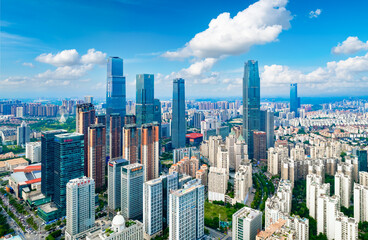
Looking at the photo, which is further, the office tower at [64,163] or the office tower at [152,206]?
the office tower at [64,163]

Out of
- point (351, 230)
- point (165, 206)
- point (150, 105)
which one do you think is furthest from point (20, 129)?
point (351, 230)

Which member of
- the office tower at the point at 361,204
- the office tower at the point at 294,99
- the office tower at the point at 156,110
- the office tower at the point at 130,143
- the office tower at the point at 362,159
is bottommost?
the office tower at the point at 361,204

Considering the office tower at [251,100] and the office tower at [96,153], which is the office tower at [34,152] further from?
the office tower at [251,100]

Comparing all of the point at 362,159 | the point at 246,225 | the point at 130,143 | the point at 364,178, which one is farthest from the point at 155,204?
the point at 362,159

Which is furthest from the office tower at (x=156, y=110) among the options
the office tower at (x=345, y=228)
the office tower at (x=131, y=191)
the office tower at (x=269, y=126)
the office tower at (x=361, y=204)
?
the office tower at (x=345, y=228)

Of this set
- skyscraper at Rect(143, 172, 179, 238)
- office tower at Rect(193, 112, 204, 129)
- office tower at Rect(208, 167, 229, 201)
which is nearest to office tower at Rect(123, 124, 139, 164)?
office tower at Rect(208, 167, 229, 201)

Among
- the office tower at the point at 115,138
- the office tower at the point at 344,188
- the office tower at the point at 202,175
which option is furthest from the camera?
the office tower at the point at 115,138
